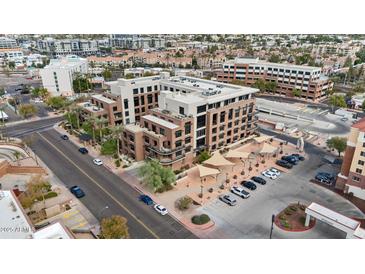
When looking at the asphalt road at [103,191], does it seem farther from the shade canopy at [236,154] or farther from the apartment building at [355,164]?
the apartment building at [355,164]

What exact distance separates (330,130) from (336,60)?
99.2 metres

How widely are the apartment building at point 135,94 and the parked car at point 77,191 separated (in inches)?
1085

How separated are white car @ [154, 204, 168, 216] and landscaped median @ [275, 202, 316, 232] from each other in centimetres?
1713

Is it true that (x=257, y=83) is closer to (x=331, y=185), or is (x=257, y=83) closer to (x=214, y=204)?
(x=331, y=185)

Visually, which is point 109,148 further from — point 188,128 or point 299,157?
point 299,157

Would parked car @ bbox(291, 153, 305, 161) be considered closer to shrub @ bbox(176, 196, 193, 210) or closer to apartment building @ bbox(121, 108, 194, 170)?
apartment building @ bbox(121, 108, 194, 170)

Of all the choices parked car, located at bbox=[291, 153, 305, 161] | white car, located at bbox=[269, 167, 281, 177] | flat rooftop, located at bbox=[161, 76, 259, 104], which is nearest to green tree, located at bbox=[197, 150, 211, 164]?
flat rooftop, located at bbox=[161, 76, 259, 104]

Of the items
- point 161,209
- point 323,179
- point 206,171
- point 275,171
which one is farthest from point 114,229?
point 323,179

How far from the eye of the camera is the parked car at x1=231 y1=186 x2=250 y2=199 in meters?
46.8

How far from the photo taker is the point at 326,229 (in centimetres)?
3966

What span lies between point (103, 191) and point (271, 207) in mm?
28945

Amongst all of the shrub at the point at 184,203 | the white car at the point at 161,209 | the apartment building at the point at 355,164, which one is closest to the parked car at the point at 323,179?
the apartment building at the point at 355,164

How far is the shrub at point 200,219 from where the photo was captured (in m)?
40.6

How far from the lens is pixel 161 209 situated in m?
43.0
